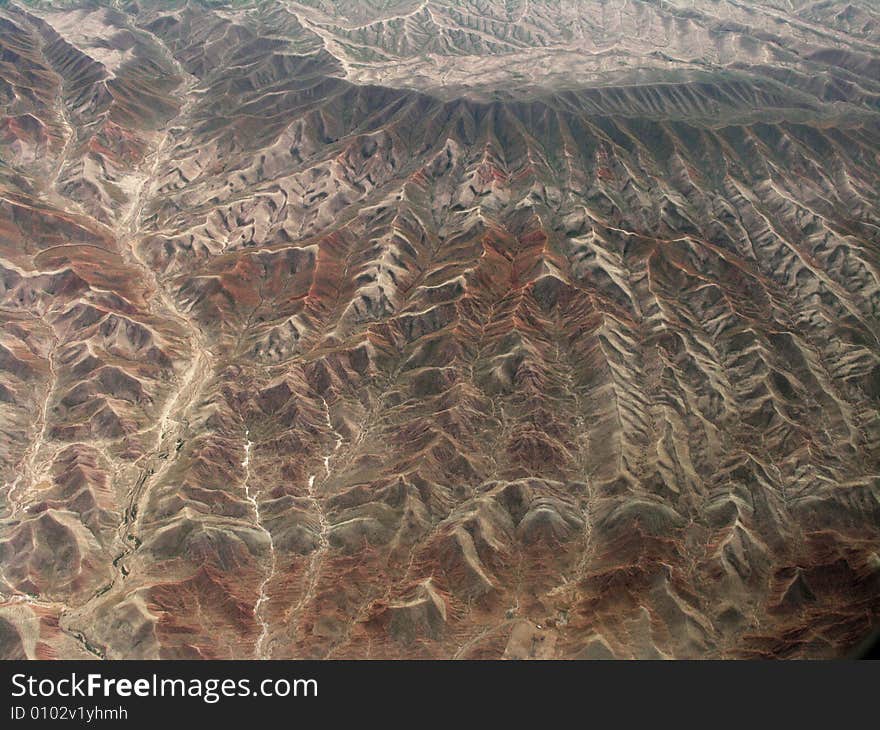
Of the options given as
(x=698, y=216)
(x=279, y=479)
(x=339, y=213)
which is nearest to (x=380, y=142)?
(x=339, y=213)

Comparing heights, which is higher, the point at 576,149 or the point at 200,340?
the point at 576,149

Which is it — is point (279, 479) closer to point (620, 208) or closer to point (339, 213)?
point (339, 213)

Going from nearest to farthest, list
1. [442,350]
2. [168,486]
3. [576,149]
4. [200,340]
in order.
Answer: [168,486], [442,350], [200,340], [576,149]

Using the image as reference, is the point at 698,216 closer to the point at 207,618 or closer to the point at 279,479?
the point at 279,479

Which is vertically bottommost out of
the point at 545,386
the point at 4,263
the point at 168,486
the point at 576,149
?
the point at 168,486

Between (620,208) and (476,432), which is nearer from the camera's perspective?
(476,432)

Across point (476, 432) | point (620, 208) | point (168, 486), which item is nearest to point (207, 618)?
point (168, 486)

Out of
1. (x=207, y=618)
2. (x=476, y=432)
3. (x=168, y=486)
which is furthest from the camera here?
(x=476, y=432)
